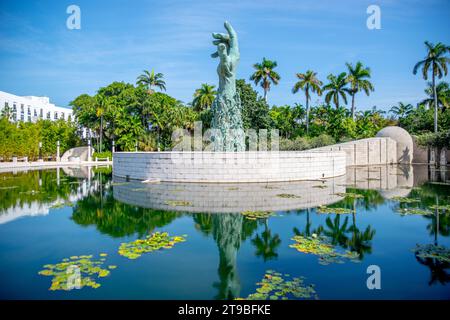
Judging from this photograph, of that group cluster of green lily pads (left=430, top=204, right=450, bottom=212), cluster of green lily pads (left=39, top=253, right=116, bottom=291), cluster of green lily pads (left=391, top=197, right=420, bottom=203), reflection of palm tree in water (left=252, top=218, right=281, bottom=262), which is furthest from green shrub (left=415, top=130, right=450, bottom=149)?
cluster of green lily pads (left=39, top=253, right=116, bottom=291)

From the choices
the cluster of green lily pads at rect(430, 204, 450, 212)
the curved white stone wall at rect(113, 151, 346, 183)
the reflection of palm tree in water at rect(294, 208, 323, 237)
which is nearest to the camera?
the reflection of palm tree in water at rect(294, 208, 323, 237)

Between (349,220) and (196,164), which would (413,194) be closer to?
(349,220)

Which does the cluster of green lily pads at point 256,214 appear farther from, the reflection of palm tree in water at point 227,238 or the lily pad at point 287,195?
the lily pad at point 287,195

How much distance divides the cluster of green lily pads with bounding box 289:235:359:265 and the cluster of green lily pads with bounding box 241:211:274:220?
180cm

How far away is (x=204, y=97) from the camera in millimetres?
38875

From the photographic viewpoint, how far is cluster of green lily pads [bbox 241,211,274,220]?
908cm

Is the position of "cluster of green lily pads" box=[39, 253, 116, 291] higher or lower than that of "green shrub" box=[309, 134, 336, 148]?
lower

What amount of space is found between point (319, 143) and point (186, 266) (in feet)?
92.0

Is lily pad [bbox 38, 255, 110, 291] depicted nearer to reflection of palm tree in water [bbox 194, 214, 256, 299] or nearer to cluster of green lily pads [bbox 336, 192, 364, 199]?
reflection of palm tree in water [bbox 194, 214, 256, 299]

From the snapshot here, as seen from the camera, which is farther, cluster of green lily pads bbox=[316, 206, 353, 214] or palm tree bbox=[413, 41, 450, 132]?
palm tree bbox=[413, 41, 450, 132]

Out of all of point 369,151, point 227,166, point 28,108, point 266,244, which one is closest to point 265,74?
point 369,151

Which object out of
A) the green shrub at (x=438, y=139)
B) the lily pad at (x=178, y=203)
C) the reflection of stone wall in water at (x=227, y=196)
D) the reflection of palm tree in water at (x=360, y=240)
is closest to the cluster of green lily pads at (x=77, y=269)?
the reflection of stone wall in water at (x=227, y=196)

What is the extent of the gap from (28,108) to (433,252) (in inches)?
2878

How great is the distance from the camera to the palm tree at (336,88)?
121ft
